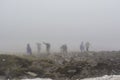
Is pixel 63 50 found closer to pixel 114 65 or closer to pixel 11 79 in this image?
pixel 114 65

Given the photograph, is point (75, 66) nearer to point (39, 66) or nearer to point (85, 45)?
point (39, 66)

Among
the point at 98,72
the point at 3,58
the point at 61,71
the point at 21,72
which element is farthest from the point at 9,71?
the point at 98,72

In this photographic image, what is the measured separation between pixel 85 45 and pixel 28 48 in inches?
394

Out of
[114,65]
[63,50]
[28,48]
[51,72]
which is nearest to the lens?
[51,72]

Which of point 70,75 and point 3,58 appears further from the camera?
point 3,58

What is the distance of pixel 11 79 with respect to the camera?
1680cm

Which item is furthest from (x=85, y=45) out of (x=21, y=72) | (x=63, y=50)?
(x=21, y=72)

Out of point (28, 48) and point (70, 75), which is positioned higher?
point (28, 48)

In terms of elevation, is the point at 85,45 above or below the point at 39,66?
above

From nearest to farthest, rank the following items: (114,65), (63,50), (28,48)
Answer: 1. (114,65)
2. (28,48)
3. (63,50)

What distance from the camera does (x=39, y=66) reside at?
61.7 ft

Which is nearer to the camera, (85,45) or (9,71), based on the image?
(9,71)

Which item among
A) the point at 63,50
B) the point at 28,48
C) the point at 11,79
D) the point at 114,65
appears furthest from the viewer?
the point at 63,50

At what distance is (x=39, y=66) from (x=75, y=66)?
2.29 m
